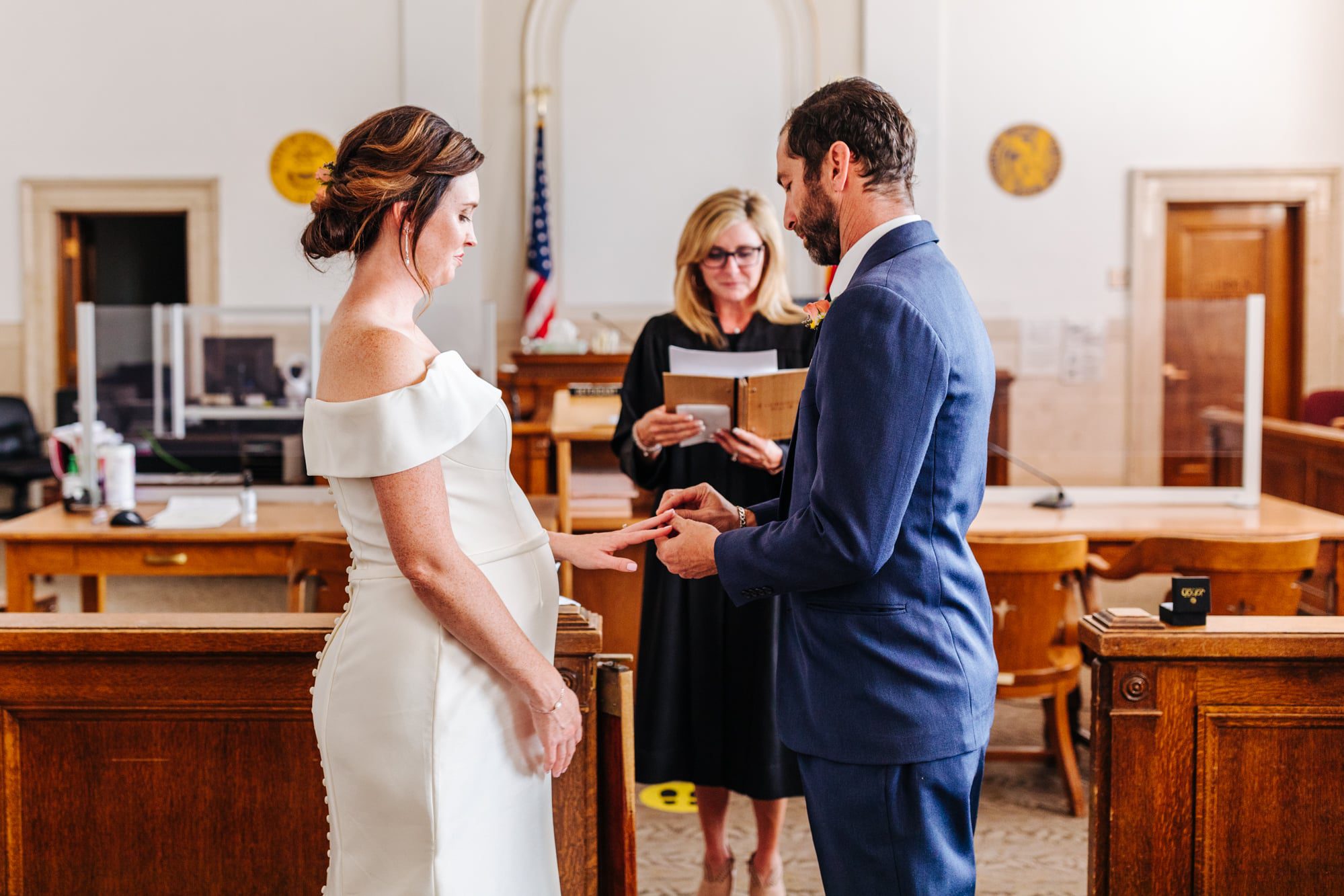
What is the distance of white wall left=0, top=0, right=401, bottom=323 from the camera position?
26.7ft

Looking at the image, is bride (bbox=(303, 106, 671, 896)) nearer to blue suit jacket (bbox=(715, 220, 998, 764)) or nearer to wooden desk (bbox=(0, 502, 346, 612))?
blue suit jacket (bbox=(715, 220, 998, 764))

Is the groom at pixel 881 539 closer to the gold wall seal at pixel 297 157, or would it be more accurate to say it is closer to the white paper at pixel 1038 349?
the white paper at pixel 1038 349

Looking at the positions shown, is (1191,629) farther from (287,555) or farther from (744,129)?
(744,129)

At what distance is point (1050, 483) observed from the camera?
4.45 m

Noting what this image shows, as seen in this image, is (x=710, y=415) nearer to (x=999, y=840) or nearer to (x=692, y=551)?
(x=692, y=551)

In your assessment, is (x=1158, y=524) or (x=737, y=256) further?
(x=1158, y=524)

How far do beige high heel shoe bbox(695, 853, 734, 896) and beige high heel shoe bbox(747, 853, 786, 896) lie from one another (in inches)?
2.0

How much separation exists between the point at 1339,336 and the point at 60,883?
8.68m

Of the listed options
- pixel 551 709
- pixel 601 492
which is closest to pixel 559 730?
pixel 551 709

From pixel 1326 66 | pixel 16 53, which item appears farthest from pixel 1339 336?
pixel 16 53

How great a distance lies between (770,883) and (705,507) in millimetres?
1136

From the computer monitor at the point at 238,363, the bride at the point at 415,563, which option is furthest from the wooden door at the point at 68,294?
the bride at the point at 415,563

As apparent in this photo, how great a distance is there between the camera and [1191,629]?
1907 millimetres

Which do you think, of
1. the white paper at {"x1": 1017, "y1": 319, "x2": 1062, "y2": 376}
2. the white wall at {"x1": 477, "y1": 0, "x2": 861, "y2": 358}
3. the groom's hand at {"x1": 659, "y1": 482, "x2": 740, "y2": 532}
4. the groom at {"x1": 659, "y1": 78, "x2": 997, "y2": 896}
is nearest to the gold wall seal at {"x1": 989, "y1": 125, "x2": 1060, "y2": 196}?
the white wall at {"x1": 477, "y1": 0, "x2": 861, "y2": 358}
